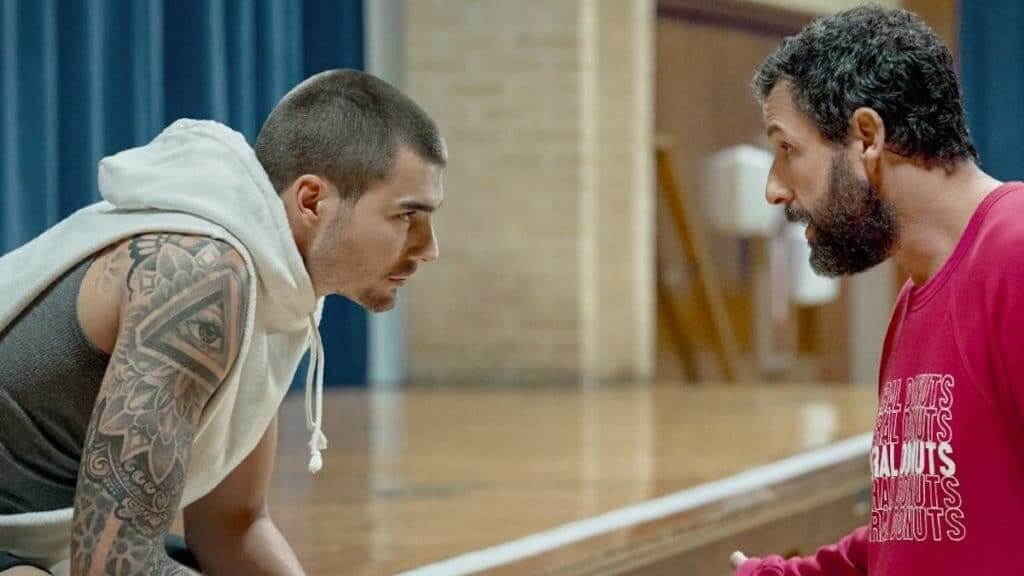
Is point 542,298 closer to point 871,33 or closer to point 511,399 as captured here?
point 511,399

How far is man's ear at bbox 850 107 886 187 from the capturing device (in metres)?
1.34

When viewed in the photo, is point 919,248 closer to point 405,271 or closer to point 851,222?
point 851,222

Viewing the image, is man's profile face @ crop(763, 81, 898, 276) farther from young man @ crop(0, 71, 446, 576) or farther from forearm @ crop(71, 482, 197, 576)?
forearm @ crop(71, 482, 197, 576)

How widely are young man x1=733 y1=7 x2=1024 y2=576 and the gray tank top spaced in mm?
674

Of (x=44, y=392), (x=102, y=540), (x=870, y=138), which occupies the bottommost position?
(x=102, y=540)

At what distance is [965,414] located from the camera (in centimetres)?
129

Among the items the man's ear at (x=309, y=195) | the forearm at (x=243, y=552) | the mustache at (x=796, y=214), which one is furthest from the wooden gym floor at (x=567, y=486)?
the mustache at (x=796, y=214)

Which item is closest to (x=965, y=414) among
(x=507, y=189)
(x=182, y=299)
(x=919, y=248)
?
(x=919, y=248)

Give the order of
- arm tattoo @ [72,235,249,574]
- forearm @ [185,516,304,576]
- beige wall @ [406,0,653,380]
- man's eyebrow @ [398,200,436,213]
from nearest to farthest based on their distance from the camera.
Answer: arm tattoo @ [72,235,249,574], man's eyebrow @ [398,200,436,213], forearm @ [185,516,304,576], beige wall @ [406,0,653,380]

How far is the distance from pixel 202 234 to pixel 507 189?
5.05m

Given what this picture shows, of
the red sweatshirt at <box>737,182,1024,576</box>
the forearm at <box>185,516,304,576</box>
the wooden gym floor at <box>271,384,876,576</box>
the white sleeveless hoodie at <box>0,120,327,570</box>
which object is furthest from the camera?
the wooden gym floor at <box>271,384,876,576</box>

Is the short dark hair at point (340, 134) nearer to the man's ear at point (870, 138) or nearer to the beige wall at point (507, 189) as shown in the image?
the man's ear at point (870, 138)

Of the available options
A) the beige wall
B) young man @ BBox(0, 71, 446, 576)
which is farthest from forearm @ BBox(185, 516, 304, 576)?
the beige wall

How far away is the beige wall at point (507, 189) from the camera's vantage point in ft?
21.1
